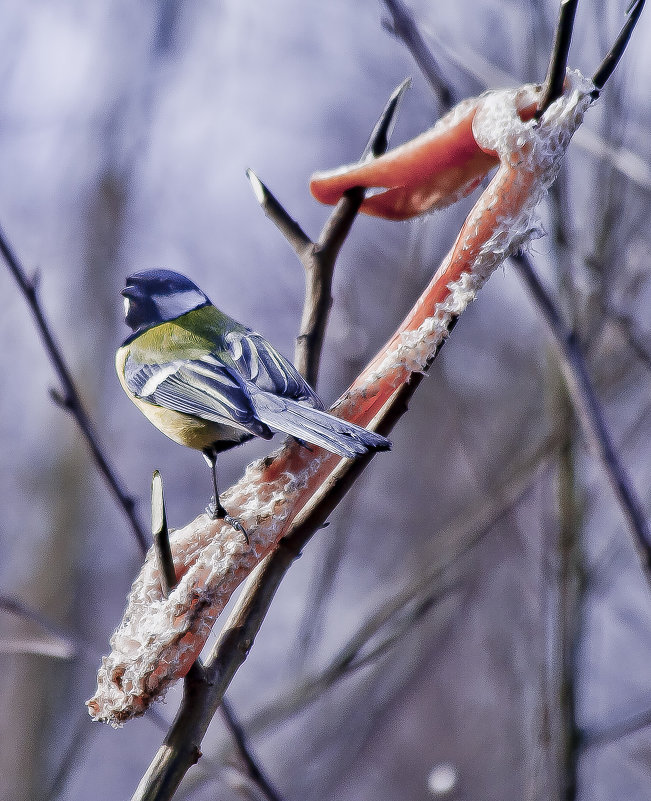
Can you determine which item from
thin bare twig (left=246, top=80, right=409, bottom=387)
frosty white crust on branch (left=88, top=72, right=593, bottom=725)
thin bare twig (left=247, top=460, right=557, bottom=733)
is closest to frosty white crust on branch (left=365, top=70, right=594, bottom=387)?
frosty white crust on branch (left=88, top=72, right=593, bottom=725)

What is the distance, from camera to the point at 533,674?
1.23 m

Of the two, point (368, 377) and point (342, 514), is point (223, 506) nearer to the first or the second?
point (368, 377)

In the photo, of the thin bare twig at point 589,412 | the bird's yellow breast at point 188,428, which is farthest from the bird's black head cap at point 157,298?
the thin bare twig at point 589,412

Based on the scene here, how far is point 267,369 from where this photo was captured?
2.43ft

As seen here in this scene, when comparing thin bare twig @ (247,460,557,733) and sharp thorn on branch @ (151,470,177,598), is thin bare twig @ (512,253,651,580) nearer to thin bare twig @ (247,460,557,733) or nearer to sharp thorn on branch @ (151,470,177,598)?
thin bare twig @ (247,460,557,733)

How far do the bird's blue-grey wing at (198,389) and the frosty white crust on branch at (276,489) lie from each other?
51mm

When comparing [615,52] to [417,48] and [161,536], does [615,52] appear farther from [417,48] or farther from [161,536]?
[161,536]

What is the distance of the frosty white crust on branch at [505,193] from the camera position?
2.10 feet

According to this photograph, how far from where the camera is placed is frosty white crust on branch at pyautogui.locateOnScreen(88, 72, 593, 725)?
594mm

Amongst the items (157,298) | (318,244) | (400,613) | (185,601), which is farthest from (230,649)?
(400,613)

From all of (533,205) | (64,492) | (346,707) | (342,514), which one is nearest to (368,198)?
(533,205)

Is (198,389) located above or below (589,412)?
above

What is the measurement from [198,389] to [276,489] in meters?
0.15

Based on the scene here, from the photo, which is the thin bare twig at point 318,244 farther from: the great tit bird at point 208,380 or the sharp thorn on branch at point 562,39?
the sharp thorn on branch at point 562,39
